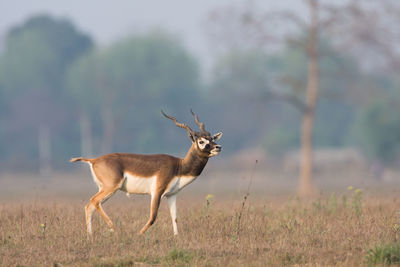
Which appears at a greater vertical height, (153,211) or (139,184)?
(139,184)

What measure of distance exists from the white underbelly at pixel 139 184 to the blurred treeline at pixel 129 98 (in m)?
54.7

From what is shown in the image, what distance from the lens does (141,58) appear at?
83.6 m

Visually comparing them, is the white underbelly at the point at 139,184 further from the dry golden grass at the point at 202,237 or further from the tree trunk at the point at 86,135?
the tree trunk at the point at 86,135

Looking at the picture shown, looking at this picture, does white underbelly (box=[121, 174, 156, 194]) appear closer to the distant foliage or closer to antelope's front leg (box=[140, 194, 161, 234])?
antelope's front leg (box=[140, 194, 161, 234])

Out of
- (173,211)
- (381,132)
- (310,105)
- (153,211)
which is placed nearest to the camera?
(153,211)

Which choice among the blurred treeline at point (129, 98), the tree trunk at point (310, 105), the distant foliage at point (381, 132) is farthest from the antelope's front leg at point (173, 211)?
the blurred treeline at point (129, 98)

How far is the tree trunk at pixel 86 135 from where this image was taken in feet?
246

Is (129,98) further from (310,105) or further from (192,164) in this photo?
(192,164)

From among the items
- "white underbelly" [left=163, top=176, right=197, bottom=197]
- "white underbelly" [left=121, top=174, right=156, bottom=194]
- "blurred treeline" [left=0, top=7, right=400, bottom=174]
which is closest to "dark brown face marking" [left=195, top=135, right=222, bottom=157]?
"white underbelly" [left=163, top=176, right=197, bottom=197]

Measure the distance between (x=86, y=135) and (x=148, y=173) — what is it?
66.1 meters

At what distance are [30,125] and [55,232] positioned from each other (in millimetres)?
70062

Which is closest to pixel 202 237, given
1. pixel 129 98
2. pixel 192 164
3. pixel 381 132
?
pixel 192 164

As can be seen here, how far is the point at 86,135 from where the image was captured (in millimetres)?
77188

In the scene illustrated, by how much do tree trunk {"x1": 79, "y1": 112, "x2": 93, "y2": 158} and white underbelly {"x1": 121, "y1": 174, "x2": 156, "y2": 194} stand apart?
62770 millimetres
